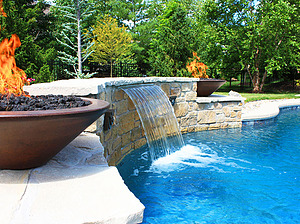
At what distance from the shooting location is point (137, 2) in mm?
26750

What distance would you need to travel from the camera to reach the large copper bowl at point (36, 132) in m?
1.51

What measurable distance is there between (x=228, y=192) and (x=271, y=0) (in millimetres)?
17193

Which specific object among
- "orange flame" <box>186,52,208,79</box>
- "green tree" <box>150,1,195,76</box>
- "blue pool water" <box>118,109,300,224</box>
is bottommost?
"blue pool water" <box>118,109,300,224</box>

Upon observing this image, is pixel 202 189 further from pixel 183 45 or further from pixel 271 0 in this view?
pixel 271 0

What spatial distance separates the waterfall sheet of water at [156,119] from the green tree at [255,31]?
40.7 ft

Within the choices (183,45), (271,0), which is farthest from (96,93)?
(271,0)

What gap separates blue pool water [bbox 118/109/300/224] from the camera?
2.92 metres

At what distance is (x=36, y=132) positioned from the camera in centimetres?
159

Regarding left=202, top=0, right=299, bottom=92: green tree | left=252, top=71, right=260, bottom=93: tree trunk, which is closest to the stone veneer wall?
left=202, top=0, right=299, bottom=92: green tree

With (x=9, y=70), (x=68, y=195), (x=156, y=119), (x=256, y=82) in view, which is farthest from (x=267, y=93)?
(x=68, y=195)

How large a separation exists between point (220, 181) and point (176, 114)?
2827 millimetres

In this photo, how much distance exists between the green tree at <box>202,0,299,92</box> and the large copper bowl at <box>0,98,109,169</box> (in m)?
15.9

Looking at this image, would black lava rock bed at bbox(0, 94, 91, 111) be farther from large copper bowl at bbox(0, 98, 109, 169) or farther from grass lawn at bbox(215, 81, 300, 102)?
grass lawn at bbox(215, 81, 300, 102)

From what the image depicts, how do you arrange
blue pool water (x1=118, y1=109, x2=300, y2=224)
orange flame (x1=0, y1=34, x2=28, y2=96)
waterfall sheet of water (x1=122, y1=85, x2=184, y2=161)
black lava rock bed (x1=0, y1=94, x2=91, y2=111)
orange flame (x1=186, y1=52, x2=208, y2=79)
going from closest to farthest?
black lava rock bed (x1=0, y1=94, x2=91, y2=111) → orange flame (x1=0, y1=34, x2=28, y2=96) → blue pool water (x1=118, y1=109, x2=300, y2=224) → waterfall sheet of water (x1=122, y1=85, x2=184, y2=161) → orange flame (x1=186, y1=52, x2=208, y2=79)
